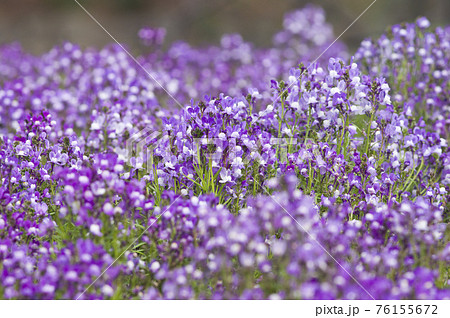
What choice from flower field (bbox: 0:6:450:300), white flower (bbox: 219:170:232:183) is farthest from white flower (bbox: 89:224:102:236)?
white flower (bbox: 219:170:232:183)

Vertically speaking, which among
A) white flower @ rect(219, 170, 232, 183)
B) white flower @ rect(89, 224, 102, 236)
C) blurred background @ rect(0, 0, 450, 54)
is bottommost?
white flower @ rect(89, 224, 102, 236)

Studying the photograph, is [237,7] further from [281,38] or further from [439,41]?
[439,41]

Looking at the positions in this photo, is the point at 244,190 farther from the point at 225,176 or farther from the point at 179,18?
the point at 179,18

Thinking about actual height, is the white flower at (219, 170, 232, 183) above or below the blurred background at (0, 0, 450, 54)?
below

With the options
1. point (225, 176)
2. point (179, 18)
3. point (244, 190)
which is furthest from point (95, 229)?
point (179, 18)

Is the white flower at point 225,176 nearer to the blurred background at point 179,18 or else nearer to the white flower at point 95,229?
the white flower at point 95,229

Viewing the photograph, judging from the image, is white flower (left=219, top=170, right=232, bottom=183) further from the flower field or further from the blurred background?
the blurred background
